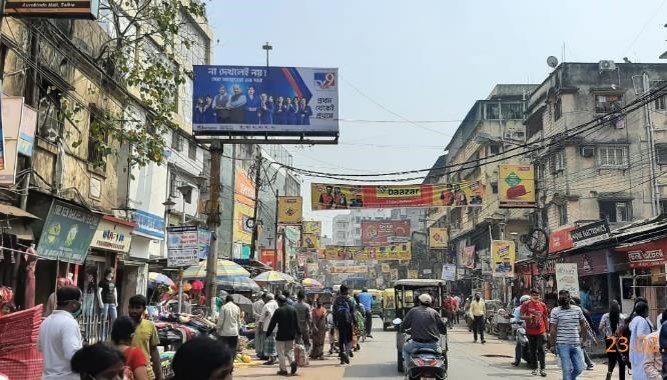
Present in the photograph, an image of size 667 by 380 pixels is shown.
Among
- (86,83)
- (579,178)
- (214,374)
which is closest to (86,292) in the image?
(86,83)

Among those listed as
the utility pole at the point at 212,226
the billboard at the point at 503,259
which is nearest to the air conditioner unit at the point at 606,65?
the billboard at the point at 503,259

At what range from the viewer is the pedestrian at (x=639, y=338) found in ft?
27.6

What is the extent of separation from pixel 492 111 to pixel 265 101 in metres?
38.6

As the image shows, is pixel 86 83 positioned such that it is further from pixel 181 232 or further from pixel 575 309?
pixel 575 309

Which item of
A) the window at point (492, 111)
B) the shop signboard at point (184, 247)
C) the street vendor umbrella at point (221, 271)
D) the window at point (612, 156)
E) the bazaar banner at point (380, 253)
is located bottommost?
the street vendor umbrella at point (221, 271)

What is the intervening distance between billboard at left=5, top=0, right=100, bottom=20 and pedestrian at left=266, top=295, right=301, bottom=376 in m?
7.31

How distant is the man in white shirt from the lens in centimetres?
576

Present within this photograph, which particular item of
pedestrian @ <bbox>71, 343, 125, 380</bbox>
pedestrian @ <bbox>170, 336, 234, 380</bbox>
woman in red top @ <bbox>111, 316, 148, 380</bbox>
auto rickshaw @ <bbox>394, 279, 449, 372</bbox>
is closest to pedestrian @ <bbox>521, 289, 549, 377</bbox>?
auto rickshaw @ <bbox>394, 279, 449, 372</bbox>

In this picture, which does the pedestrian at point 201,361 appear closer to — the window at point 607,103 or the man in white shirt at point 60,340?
the man in white shirt at point 60,340

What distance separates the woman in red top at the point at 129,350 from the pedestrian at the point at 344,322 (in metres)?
10.5

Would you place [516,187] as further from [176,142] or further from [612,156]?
[176,142]

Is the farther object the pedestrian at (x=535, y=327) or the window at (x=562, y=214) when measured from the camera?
the window at (x=562, y=214)

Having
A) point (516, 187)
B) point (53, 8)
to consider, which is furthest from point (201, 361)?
point (516, 187)

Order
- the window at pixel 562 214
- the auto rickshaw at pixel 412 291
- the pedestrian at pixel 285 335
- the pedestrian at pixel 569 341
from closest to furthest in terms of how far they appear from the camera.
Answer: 1. the pedestrian at pixel 569 341
2. the pedestrian at pixel 285 335
3. the auto rickshaw at pixel 412 291
4. the window at pixel 562 214
